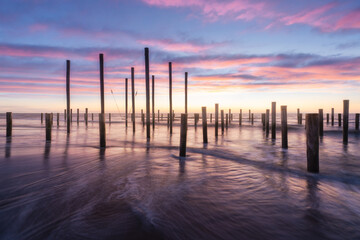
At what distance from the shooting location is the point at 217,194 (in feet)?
12.0

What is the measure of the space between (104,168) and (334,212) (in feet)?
16.3

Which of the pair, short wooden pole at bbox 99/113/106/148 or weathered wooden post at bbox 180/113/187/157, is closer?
weathered wooden post at bbox 180/113/187/157

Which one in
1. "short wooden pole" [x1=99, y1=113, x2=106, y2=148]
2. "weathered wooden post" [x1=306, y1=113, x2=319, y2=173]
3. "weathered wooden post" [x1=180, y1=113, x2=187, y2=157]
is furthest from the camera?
"short wooden pole" [x1=99, y1=113, x2=106, y2=148]

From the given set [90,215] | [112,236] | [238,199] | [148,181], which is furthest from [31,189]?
[238,199]

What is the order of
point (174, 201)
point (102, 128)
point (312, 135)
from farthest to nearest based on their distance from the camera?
point (102, 128) < point (312, 135) < point (174, 201)

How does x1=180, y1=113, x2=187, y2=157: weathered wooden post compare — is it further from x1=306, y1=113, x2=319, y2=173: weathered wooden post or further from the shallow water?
x1=306, y1=113, x2=319, y2=173: weathered wooden post

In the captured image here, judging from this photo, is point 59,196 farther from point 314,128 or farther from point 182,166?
point 314,128

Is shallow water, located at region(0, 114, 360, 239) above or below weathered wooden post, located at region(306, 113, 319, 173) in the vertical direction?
below

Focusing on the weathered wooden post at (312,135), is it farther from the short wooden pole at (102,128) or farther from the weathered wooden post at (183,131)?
the short wooden pole at (102,128)

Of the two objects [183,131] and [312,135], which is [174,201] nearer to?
[183,131]

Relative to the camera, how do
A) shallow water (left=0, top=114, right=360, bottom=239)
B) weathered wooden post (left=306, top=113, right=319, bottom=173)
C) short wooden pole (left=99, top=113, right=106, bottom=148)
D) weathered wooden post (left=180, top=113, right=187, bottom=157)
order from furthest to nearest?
short wooden pole (left=99, top=113, right=106, bottom=148) < weathered wooden post (left=180, top=113, right=187, bottom=157) < weathered wooden post (left=306, top=113, right=319, bottom=173) < shallow water (left=0, top=114, right=360, bottom=239)

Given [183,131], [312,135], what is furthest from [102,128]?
[312,135]

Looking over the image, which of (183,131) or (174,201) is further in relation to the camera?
(183,131)

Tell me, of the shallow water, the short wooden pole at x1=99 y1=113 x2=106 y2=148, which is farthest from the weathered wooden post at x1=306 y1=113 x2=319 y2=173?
the short wooden pole at x1=99 y1=113 x2=106 y2=148
